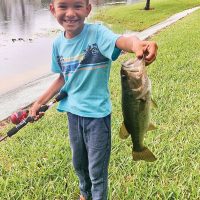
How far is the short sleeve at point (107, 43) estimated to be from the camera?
2.75 meters

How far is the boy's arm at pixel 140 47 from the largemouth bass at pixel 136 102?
65 mm

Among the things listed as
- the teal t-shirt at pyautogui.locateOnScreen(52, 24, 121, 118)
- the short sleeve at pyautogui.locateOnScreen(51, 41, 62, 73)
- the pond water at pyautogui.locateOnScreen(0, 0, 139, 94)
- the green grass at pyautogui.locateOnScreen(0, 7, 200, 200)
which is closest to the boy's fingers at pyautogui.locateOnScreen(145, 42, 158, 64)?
the teal t-shirt at pyautogui.locateOnScreen(52, 24, 121, 118)

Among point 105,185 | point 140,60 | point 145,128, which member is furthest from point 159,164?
point 140,60

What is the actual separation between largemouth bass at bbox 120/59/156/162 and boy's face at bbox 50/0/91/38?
2.81 ft

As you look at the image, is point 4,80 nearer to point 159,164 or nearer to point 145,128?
point 159,164

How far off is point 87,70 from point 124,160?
176cm

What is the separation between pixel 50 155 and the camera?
486cm

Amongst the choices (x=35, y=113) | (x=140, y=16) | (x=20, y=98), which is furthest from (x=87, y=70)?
(x=140, y=16)

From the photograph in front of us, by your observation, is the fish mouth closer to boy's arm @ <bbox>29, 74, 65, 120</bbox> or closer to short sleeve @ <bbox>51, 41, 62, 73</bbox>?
short sleeve @ <bbox>51, 41, 62, 73</bbox>

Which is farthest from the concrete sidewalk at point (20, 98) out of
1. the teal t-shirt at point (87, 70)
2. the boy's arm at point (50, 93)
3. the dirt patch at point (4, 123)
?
the teal t-shirt at point (87, 70)

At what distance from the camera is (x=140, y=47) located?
7.63ft

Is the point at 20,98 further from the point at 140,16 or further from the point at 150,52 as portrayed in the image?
the point at 140,16

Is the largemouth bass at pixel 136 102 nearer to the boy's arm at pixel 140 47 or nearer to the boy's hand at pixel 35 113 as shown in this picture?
the boy's arm at pixel 140 47

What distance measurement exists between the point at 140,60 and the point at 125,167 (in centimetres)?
238
